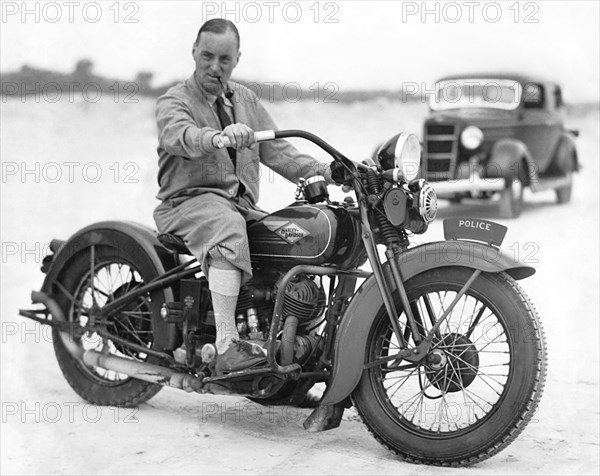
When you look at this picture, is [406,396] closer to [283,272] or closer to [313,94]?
[283,272]

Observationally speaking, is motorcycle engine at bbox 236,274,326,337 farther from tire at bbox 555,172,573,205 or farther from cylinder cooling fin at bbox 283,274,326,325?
tire at bbox 555,172,573,205

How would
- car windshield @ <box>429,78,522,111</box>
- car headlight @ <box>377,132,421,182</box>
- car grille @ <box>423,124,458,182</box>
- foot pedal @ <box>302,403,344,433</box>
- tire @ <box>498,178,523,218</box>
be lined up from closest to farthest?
car headlight @ <box>377,132,421,182</box>
foot pedal @ <box>302,403,344,433</box>
tire @ <box>498,178,523,218</box>
car grille @ <box>423,124,458,182</box>
car windshield @ <box>429,78,522,111</box>

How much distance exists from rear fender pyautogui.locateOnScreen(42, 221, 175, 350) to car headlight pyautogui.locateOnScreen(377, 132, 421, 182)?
1.28m

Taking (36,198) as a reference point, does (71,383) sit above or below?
below

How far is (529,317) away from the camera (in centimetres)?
384

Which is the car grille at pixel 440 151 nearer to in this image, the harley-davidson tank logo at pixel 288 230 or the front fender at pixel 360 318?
the harley-davidson tank logo at pixel 288 230

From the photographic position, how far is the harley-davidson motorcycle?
3.94m

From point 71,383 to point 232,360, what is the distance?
129cm

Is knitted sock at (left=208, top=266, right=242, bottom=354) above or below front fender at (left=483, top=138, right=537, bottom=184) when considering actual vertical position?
below

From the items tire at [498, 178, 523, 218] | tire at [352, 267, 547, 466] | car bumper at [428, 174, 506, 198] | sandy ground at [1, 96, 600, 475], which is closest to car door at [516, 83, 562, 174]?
sandy ground at [1, 96, 600, 475]

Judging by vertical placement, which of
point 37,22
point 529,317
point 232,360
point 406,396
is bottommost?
point 406,396

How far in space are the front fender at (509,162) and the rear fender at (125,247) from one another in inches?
220

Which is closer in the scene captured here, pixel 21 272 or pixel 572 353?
pixel 572 353

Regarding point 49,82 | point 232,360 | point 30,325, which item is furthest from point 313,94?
point 232,360
